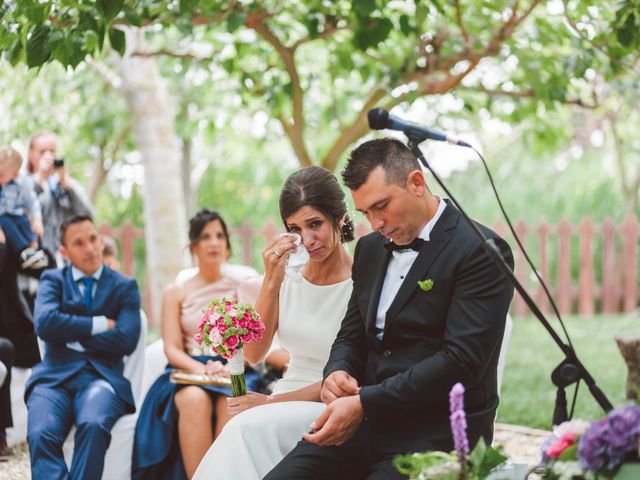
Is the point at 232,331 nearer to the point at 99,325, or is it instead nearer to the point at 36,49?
the point at 99,325

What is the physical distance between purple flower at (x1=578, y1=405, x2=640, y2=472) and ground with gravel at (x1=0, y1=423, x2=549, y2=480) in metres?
2.81

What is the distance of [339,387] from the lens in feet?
10.8

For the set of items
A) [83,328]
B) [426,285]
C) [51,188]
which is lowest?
[83,328]

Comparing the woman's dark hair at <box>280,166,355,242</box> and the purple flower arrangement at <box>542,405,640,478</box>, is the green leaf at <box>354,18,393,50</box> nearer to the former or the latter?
the woman's dark hair at <box>280,166,355,242</box>

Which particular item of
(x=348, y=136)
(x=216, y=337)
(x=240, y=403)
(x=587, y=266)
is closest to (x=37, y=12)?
(x=216, y=337)

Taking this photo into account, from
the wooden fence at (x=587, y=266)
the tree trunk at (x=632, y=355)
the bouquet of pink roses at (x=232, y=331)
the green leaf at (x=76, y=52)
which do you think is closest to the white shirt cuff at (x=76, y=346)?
the bouquet of pink roses at (x=232, y=331)

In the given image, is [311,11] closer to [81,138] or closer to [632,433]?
[632,433]

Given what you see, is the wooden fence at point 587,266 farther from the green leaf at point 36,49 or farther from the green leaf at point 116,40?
the green leaf at point 36,49

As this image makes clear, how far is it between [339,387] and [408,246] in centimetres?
58

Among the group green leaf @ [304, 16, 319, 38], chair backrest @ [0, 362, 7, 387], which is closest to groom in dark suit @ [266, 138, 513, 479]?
chair backrest @ [0, 362, 7, 387]

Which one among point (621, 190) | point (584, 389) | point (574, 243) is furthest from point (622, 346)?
point (621, 190)

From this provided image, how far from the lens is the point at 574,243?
14.1m

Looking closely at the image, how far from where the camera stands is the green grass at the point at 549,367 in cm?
688

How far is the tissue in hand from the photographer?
3.98 meters
